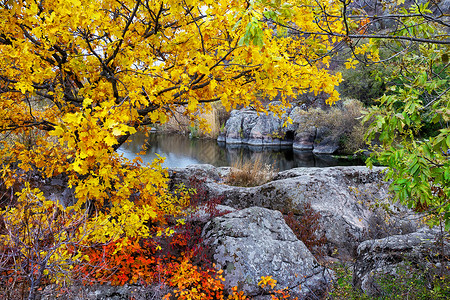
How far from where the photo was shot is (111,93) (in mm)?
2795

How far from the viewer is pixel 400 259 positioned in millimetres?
2643

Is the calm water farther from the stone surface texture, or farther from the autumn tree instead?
A: the autumn tree

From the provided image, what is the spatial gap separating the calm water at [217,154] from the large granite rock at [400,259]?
343 inches

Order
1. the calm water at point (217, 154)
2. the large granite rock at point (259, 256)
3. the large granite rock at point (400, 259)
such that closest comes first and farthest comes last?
the large granite rock at point (400, 259)
the large granite rock at point (259, 256)
the calm water at point (217, 154)

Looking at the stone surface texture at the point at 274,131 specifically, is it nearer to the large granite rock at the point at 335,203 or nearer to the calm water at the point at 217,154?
the calm water at the point at 217,154

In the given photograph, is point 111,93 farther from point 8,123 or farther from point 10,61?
point 8,123

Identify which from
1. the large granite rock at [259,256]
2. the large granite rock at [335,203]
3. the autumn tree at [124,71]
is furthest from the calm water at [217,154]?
the autumn tree at [124,71]

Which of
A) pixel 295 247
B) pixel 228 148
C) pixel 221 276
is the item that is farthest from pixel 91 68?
pixel 228 148

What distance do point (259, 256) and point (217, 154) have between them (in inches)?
508

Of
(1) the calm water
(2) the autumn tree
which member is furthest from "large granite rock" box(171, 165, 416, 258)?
(1) the calm water

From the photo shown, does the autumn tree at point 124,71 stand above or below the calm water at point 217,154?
above

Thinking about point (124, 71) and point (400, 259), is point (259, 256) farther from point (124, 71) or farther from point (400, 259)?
point (124, 71)

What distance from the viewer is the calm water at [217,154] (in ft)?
44.1

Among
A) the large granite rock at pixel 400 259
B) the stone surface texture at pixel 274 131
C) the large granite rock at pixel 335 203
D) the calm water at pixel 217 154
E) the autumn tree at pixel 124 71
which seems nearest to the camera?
the autumn tree at pixel 124 71
